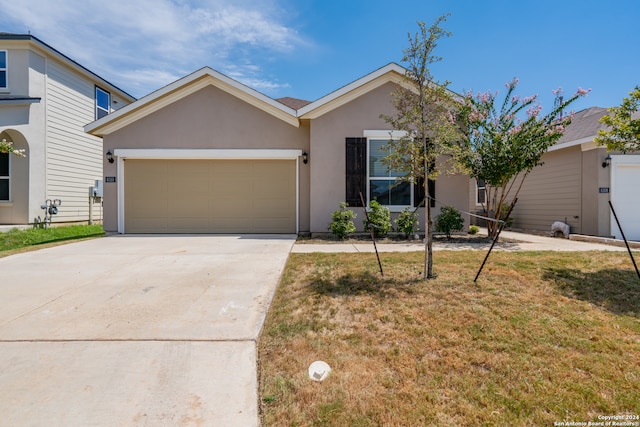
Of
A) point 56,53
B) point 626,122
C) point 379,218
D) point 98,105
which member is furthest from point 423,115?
point 98,105

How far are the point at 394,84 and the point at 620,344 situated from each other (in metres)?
7.83

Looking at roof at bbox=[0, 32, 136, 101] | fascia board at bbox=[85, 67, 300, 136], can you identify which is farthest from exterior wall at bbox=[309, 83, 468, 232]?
roof at bbox=[0, 32, 136, 101]

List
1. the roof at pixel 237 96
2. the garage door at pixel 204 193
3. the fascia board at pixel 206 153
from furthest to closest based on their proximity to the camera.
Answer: the garage door at pixel 204 193, the fascia board at pixel 206 153, the roof at pixel 237 96

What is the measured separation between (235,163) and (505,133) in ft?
24.7

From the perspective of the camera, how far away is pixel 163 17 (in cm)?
826

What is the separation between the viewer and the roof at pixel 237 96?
8438 millimetres

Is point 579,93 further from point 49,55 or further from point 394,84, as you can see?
point 49,55

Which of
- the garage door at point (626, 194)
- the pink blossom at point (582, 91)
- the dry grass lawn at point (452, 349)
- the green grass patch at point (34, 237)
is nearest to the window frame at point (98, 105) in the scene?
the green grass patch at point (34, 237)

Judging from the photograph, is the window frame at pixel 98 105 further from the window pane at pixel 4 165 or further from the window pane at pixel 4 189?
the window pane at pixel 4 189

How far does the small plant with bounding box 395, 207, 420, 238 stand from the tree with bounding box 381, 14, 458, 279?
370 cm

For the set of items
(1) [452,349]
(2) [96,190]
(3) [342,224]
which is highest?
(2) [96,190]

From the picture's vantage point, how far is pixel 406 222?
8.10m

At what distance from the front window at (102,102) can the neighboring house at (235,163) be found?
16.4 feet

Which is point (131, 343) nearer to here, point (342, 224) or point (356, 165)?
point (342, 224)
